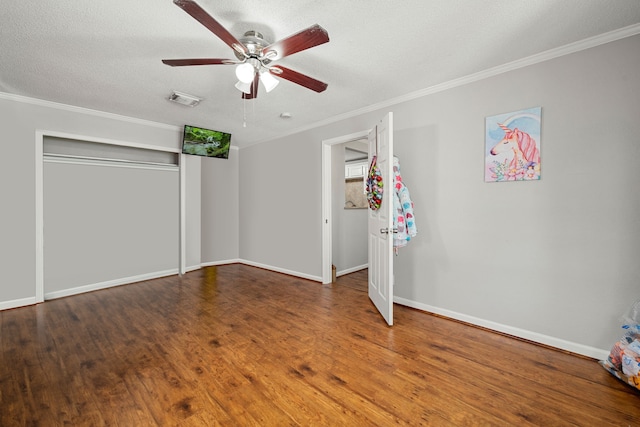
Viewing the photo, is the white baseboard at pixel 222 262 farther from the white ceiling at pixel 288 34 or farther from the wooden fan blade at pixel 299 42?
the wooden fan blade at pixel 299 42

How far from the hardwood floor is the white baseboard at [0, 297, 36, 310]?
16cm

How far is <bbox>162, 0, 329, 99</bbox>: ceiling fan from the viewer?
5.31ft

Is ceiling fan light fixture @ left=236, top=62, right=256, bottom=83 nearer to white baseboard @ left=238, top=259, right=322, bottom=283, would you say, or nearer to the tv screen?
the tv screen

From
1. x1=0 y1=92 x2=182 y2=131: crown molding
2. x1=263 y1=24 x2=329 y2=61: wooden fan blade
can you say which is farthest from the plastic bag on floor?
x1=0 y1=92 x2=182 y2=131: crown molding

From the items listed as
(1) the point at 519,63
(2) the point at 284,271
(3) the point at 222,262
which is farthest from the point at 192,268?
(1) the point at 519,63

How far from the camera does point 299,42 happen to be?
5.85 feet

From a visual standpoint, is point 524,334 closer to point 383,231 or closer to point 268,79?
point 383,231

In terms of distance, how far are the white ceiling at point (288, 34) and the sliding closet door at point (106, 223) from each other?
1103 millimetres

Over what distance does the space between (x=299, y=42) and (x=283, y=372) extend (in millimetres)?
2285

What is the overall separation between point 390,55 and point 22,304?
4.95m

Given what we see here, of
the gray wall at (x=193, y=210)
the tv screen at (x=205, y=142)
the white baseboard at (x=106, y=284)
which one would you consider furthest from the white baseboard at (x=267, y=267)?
the tv screen at (x=205, y=142)

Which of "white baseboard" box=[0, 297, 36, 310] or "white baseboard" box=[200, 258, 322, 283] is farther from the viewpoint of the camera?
"white baseboard" box=[200, 258, 322, 283]

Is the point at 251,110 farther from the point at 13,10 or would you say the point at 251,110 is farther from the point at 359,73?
the point at 13,10

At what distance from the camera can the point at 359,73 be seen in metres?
2.71
